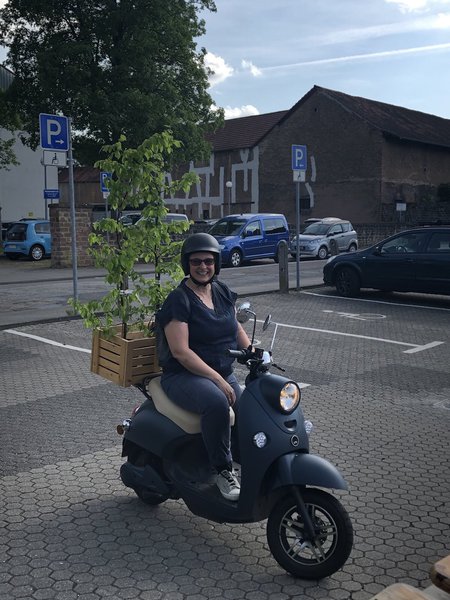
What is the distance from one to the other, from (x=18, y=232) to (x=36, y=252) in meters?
1.10

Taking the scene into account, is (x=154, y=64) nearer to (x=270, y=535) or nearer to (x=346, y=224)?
(x=346, y=224)

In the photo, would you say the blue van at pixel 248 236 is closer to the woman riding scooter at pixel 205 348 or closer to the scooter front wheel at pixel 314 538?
the woman riding scooter at pixel 205 348

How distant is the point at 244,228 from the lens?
25.0 metres

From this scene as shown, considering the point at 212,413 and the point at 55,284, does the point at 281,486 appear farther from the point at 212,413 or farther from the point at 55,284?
the point at 55,284

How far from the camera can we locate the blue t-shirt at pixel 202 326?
3932 millimetres

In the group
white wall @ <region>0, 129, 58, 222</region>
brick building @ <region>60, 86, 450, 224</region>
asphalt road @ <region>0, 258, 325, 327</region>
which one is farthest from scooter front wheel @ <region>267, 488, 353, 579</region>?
white wall @ <region>0, 129, 58, 222</region>

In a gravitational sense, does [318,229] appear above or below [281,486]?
above

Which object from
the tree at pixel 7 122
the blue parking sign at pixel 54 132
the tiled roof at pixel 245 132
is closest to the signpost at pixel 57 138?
the blue parking sign at pixel 54 132

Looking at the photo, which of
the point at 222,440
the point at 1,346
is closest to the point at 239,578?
the point at 222,440

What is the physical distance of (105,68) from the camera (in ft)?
103

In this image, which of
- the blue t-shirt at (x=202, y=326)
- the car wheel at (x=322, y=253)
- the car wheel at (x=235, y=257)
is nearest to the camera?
the blue t-shirt at (x=202, y=326)

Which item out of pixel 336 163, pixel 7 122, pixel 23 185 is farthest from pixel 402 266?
pixel 23 185

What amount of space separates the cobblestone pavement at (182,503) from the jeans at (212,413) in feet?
1.90

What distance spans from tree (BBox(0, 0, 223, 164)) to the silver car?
743 cm
